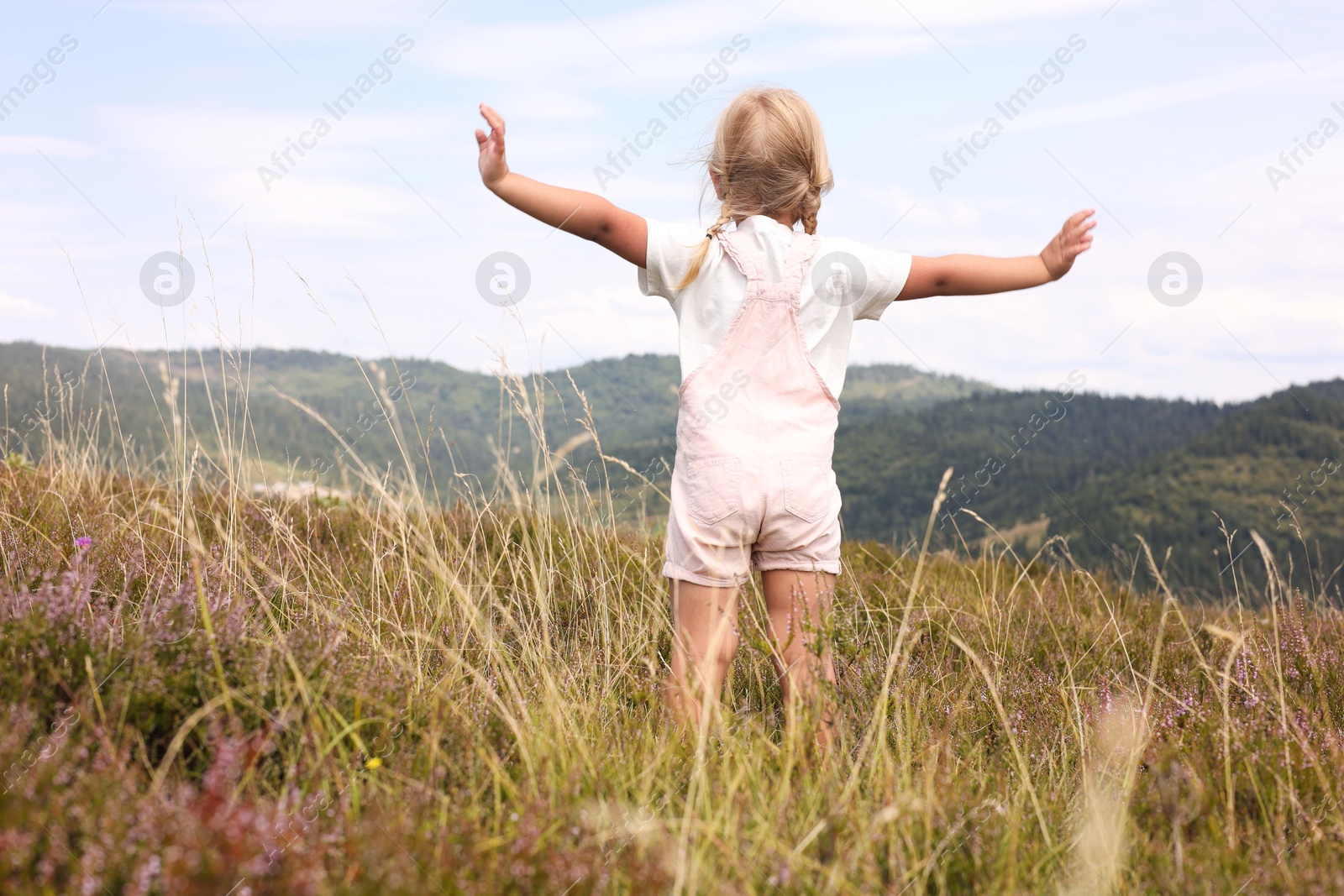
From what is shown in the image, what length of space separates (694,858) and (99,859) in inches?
39.4

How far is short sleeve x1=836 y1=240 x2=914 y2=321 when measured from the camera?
2811 mm

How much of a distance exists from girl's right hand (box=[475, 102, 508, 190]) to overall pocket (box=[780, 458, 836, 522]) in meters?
1.21

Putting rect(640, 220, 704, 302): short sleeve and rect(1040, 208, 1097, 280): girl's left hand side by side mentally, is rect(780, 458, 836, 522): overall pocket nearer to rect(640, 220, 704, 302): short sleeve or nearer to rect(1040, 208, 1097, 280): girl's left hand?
rect(640, 220, 704, 302): short sleeve

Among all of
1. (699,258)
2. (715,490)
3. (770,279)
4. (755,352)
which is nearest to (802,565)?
(715,490)

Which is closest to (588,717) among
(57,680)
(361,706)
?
(361,706)

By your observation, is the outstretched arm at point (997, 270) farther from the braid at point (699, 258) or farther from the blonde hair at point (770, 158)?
the braid at point (699, 258)

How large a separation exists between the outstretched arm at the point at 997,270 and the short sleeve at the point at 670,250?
0.75 m

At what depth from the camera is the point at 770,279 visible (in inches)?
107

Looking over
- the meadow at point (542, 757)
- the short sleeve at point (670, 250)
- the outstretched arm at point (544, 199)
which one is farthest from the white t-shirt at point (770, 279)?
the meadow at point (542, 757)

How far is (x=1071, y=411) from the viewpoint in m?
143

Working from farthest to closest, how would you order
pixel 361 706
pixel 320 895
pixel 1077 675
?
pixel 1077 675
pixel 361 706
pixel 320 895

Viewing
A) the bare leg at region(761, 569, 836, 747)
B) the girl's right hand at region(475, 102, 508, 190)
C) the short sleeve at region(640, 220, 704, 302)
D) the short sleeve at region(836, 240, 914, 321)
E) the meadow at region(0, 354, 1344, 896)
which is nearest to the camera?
the meadow at region(0, 354, 1344, 896)

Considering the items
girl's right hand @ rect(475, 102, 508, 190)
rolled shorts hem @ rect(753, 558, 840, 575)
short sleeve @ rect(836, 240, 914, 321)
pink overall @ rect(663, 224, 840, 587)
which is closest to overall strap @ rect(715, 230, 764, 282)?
pink overall @ rect(663, 224, 840, 587)

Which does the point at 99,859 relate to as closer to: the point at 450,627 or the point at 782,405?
the point at 450,627
